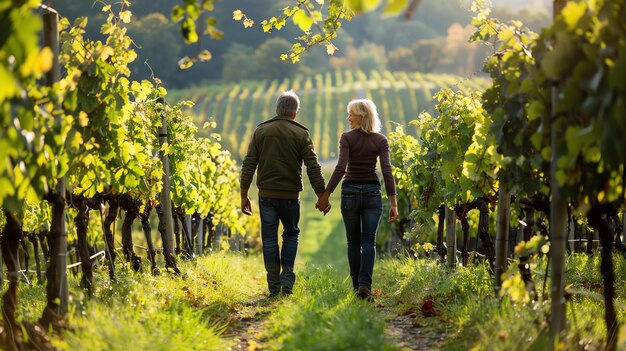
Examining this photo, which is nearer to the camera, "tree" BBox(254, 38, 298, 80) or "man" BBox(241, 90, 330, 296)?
"man" BBox(241, 90, 330, 296)

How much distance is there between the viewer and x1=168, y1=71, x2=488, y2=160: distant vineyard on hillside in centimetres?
6569

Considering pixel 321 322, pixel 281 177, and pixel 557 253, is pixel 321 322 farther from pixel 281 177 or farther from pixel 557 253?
pixel 281 177

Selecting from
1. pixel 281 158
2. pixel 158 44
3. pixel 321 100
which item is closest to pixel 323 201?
pixel 281 158

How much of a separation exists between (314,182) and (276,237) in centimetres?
57

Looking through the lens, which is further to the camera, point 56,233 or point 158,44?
point 158,44

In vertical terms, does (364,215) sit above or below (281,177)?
below

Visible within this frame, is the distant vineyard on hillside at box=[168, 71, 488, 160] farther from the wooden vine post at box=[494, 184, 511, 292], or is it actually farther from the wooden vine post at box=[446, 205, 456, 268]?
the wooden vine post at box=[494, 184, 511, 292]

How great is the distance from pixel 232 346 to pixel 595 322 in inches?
89.1

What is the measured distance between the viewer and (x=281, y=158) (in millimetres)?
6660

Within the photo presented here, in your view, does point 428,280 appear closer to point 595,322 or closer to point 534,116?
point 595,322

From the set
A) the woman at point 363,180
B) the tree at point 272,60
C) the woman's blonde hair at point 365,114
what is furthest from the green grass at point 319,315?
the tree at point 272,60

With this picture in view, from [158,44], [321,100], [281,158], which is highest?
[158,44]

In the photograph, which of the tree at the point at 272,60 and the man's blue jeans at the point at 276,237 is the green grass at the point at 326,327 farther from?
the tree at the point at 272,60

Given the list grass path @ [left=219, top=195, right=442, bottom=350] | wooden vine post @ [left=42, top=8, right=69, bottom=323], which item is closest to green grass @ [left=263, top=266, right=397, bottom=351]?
grass path @ [left=219, top=195, right=442, bottom=350]
